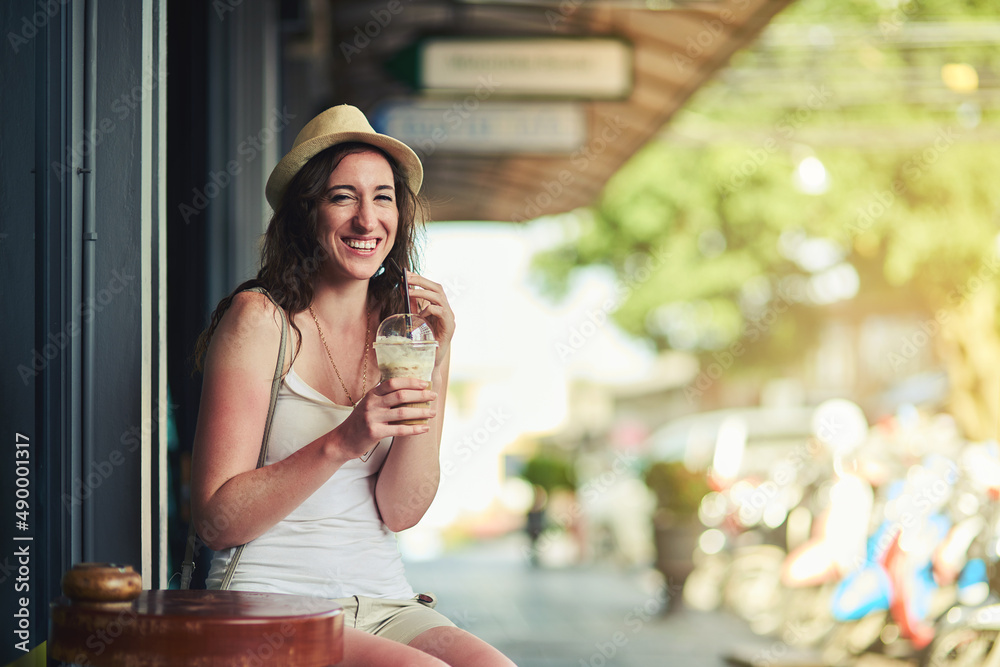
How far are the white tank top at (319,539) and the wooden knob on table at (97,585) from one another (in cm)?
50

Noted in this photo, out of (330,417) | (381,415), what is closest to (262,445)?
(330,417)

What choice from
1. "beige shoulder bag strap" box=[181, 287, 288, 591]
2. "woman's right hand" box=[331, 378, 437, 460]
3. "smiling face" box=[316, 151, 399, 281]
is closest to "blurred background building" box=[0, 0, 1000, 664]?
"beige shoulder bag strap" box=[181, 287, 288, 591]

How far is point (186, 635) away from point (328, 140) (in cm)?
117

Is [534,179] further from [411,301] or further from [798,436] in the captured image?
[411,301]

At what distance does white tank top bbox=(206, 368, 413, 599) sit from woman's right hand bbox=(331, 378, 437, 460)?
0.85 ft

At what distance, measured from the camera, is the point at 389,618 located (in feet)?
7.21

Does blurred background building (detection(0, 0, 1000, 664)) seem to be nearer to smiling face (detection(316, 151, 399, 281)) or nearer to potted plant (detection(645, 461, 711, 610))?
potted plant (detection(645, 461, 711, 610))

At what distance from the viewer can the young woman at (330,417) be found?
2039mm

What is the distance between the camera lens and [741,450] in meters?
10.2

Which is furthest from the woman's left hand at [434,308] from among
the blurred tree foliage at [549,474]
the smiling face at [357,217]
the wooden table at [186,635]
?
the blurred tree foliage at [549,474]

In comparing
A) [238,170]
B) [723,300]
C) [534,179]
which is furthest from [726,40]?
[723,300]

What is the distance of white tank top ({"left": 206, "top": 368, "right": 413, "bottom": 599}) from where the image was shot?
2.14 m

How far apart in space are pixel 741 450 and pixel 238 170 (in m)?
6.84

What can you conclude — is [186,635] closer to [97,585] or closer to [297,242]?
[97,585]
